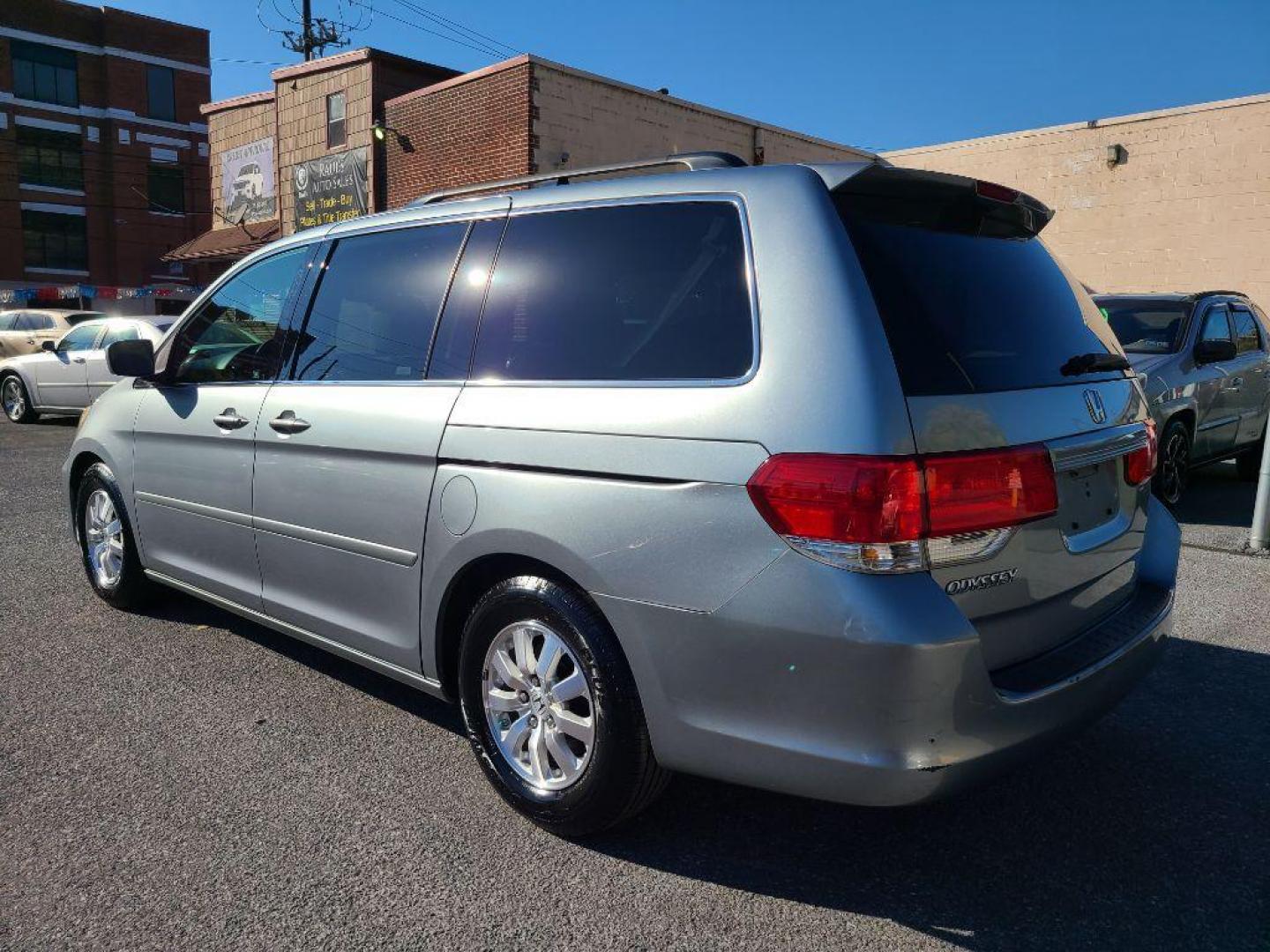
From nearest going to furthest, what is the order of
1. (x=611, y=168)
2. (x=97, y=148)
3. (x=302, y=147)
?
(x=611, y=168) < (x=302, y=147) < (x=97, y=148)

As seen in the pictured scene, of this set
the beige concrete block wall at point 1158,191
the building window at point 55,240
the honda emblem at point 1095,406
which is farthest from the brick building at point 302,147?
the building window at point 55,240

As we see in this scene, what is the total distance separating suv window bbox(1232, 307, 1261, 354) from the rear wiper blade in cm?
681

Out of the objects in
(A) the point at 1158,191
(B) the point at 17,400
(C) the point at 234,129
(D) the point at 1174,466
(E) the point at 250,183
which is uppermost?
(C) the point at 234,129

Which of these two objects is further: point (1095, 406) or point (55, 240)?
point (55, 240)

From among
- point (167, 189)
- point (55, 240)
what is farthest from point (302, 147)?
point (55, 240)

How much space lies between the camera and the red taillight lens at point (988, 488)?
7.38 ft

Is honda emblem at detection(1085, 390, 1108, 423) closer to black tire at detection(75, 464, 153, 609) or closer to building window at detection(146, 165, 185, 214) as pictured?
black tire at detection(75, 464, 153, 609)

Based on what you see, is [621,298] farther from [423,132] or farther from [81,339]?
[423,132]

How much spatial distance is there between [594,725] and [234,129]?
1074 inches

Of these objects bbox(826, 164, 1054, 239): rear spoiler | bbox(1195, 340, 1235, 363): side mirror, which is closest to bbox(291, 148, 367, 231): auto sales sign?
bbox(1195, 340, 1235, 363): side mirror

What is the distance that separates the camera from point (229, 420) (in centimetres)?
397

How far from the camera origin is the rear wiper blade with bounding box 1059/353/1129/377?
281 cm

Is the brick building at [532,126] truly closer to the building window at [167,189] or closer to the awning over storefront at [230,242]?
the awning over storefront at [230,242]

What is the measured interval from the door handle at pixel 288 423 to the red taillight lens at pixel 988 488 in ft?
7.49
